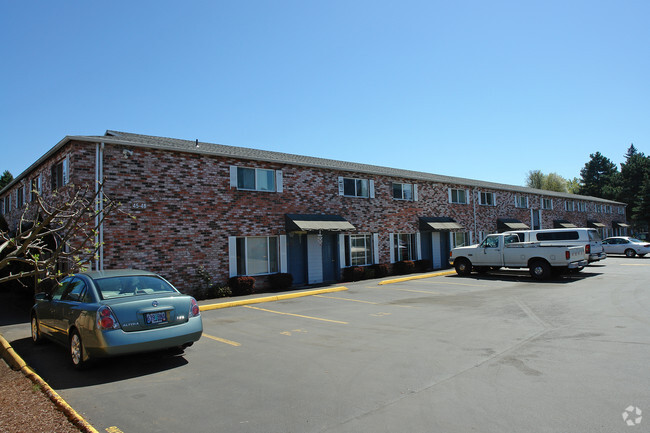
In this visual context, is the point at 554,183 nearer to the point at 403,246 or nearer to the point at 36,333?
the point at 403,246

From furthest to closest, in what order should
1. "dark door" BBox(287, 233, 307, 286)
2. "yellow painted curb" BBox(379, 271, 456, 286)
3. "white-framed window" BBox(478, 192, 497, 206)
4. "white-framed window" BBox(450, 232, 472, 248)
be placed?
"white-framed window" BBox(478, 192, 497, 206)
"white-framed window" BBox(450, 232, 472, 248)
"yellow painted curb" BBox(379, 271, 456, 286)
"dark door" BBox(287, 233, 307, 286)

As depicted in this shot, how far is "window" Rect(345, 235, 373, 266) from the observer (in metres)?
20.1

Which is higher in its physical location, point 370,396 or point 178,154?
point 178,154

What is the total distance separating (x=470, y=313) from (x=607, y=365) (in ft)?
15.4

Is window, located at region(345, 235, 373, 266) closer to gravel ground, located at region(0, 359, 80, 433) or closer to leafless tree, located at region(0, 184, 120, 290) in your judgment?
leafless tree, located at region(0, 184, 120, 290)

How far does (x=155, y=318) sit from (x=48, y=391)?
1551mm

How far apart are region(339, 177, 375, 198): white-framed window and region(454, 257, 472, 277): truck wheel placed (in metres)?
5.41

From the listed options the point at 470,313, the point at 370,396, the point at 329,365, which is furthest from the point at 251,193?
the point at 370,396

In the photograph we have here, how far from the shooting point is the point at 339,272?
63.7ft

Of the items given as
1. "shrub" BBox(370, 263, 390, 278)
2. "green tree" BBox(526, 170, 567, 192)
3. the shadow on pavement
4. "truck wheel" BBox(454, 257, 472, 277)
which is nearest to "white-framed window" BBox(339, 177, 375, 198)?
"shrub" BBox(370, 263, 390, 278)

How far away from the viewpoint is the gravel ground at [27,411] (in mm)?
4186

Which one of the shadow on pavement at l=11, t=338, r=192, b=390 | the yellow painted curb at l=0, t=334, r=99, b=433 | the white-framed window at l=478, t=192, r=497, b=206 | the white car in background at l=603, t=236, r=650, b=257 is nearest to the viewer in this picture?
the yellow painted curb at l=0, t=334, r=99, b=433

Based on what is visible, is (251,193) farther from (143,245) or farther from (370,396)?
(370,396)

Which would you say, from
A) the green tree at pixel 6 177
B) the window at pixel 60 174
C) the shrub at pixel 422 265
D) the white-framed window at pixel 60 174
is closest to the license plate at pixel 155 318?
the white-framed window at pixel 60 174
